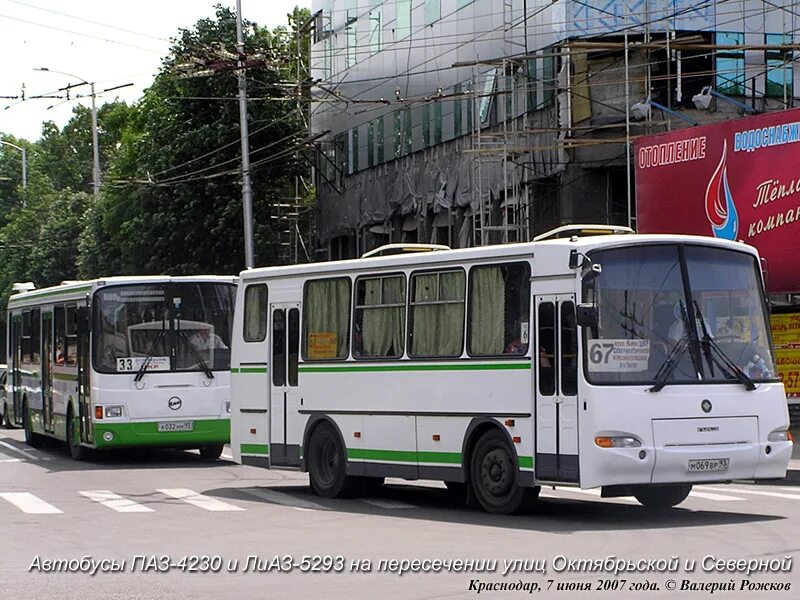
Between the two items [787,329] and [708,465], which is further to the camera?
[787,329]

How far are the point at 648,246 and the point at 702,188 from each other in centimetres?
1488

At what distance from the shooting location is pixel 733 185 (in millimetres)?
Result: 28781

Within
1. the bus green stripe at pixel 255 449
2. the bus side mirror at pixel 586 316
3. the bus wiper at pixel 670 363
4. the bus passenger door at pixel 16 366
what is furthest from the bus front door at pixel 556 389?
the bus passenger door at pixel 16 366

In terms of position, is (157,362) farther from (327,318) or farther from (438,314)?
(438,314)

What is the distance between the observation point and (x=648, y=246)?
1520cm

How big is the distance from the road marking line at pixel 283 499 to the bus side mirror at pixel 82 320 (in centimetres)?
603

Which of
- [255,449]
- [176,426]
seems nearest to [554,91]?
[176,426]

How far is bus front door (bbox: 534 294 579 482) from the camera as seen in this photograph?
14812mm

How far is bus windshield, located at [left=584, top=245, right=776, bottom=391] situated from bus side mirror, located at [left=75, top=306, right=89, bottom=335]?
1247 cm

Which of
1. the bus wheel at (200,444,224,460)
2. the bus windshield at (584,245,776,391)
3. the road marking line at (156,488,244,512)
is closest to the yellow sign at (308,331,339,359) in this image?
the road marking line at (156,488,244,512)

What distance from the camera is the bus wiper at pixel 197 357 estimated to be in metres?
25.0

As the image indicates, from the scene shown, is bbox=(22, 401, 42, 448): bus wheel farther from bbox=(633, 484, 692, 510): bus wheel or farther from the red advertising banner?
bbox=(633, 484, 692, 510): bus wheel

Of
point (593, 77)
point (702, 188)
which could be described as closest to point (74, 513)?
point (702, 188)

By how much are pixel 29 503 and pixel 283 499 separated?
2.89 metres
